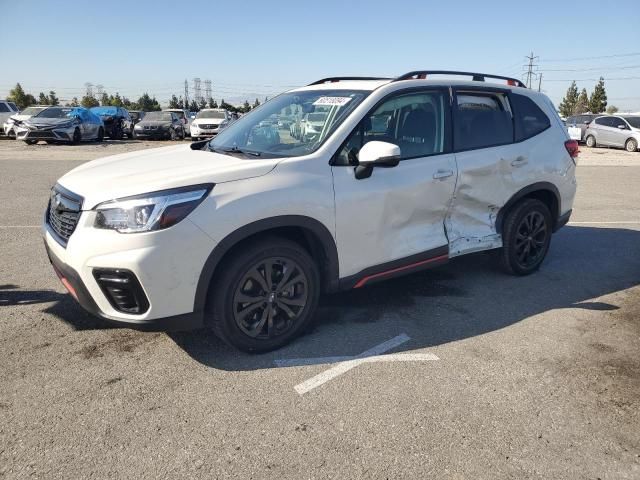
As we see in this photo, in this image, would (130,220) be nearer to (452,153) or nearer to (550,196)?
(452,153)

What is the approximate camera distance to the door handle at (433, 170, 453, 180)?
4105 millimetres

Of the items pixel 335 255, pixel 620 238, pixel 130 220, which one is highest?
pixel 130 220

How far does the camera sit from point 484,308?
4352 millimetres

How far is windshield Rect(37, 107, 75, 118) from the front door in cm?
2151

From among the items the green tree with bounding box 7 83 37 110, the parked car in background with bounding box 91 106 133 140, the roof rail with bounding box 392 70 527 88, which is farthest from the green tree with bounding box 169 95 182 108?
the roof rail with bounding box 392 70 527 88

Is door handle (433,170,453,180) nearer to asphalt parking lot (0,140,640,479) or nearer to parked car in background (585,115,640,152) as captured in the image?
asphalt parking lot (0,140,640,479)

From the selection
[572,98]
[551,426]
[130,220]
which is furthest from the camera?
[572,98]

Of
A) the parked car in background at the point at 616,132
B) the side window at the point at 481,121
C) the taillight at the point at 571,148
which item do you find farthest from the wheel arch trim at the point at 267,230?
the parked car in background at the point at 616,132

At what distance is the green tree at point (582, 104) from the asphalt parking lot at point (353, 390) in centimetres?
7341

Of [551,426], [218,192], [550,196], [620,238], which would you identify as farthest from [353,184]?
[620,238]

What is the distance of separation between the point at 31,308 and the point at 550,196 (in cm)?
480

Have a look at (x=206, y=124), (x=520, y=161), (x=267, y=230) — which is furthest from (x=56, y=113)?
(x=267, y=230)

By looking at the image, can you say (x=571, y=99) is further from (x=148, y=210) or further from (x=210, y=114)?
(x=148, y=210)

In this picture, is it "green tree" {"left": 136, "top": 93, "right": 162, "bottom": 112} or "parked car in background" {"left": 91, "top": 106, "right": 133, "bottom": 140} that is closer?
"parked car in background" {"left": 91, "top": 106, "right": 133, "bottom": 140}
